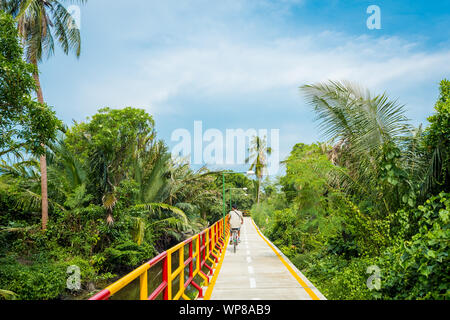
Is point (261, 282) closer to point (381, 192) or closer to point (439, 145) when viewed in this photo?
point (381, 192)

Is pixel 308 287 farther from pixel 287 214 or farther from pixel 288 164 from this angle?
pixel 287 214

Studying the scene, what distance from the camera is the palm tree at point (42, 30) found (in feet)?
52.4

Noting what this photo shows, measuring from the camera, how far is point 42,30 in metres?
17.5

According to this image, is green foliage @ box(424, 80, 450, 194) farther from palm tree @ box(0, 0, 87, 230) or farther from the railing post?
palm tree @ box(0, 0, 87, 230)

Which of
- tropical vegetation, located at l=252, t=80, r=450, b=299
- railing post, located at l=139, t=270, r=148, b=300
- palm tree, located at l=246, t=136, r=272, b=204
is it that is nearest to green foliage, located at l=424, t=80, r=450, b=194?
tropical vegetation, located at l=252, t=80, r=450, b=299

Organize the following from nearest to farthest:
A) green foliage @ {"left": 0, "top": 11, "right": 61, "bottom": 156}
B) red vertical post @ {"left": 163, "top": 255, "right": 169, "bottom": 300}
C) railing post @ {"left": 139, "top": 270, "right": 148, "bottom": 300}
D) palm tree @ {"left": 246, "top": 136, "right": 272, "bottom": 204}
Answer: railing post @ {"left": 139, "top": 270, "right": 148, "bottom": 300}
red vertical post @ {"left": 163, "top": 255, "right": 169, "bottom": 300}
green foliage @ {"left": 0, "top": 11, "right": 61, "bottom": 156}
palm tree @ {"left": 246, "top": 136, "right": 272, "bottom": 204}

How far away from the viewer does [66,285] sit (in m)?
13.3

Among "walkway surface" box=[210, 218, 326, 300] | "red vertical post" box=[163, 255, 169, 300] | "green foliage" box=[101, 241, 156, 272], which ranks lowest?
"green foliage" box=[101, 241, 156, 272]

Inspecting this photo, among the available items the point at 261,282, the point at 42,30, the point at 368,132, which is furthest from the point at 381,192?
the point at 42,30

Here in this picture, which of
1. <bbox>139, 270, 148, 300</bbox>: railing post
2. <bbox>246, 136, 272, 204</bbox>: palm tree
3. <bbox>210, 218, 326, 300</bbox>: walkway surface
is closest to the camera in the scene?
<bbox>139, 270, 148, 300</bbox>: railing post

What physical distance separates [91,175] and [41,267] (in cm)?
644

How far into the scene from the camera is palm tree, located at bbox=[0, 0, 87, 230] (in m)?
16.0

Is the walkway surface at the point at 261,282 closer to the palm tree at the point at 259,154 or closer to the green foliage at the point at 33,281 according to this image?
the green foliage at the point at 33,281

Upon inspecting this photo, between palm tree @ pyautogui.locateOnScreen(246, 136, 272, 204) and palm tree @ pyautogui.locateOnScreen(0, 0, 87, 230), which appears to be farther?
palm tree @ pyautogui.locateOnScreen(246, 136, 272, 204)
